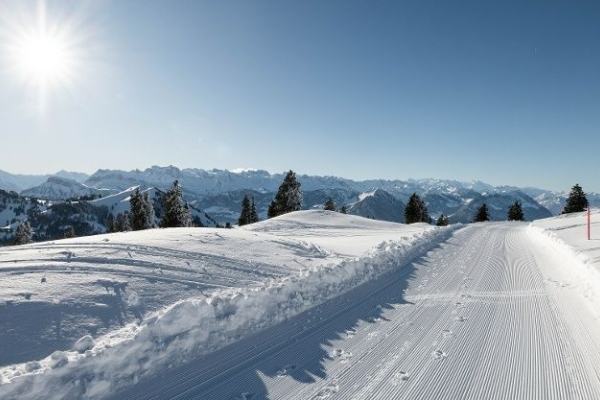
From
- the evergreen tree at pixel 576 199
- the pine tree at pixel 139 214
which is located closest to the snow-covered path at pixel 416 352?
the pine tree at pixel 139 214

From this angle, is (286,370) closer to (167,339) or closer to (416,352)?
(167,339)

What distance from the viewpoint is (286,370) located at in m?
5.21

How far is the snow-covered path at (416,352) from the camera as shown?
473 cm

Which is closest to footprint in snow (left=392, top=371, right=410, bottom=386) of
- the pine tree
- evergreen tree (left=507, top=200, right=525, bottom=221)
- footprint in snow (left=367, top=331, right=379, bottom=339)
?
footprint in snow (left=367, top=331, right=379, bottom=339)

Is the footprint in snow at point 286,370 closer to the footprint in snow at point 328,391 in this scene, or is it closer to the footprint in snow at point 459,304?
the footprint in snow at point 328,391

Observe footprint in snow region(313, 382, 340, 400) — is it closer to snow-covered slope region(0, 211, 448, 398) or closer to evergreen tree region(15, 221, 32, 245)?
snow-covered slope region(0, 211, 448, 398)

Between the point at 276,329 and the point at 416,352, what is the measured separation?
2.44 m

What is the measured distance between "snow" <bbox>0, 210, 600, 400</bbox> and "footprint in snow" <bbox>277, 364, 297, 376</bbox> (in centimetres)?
3

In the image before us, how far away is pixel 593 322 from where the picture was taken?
7125mm

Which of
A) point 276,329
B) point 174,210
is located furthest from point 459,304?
point 174,210

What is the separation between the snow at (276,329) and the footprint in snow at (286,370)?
27 millimetres

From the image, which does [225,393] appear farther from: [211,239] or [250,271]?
[211,239]

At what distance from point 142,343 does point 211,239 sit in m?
7.94

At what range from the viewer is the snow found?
15.6ft
